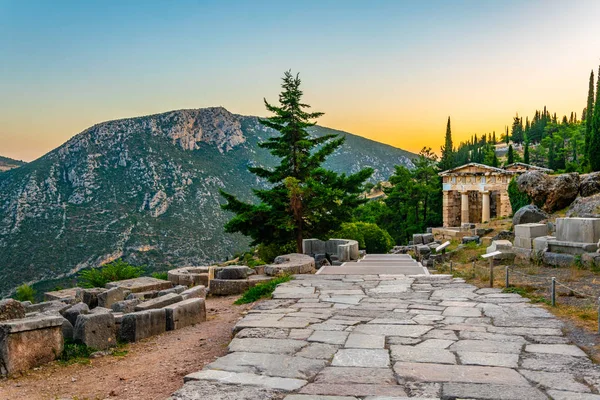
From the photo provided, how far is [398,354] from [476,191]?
40449 millimetres

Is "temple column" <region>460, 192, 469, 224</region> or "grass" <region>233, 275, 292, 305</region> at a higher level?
"temple column" <region>460, 192, 469, 224</region>

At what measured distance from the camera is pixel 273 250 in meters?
21.3

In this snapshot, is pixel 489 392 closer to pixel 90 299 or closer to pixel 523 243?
pixel 90 299

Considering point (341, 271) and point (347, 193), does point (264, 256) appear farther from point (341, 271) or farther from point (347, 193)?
point (341, 271)

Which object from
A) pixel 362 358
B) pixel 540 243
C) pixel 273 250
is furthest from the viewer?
pixel 273 250

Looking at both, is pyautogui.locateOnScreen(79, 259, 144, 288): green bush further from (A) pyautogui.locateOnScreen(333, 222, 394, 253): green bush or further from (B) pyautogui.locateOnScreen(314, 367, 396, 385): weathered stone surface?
(A) pyautogui.locateOnScreen(333, 222, 394, 253): green bush

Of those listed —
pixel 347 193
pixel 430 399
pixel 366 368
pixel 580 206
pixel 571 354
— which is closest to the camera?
pixel 430 399

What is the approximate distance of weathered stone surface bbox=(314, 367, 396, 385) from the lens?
13.2ft

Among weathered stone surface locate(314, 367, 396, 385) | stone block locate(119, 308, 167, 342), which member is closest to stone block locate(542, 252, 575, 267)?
weathered stone surface locate(314, 367, 396, 385)

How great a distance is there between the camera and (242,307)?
855cm

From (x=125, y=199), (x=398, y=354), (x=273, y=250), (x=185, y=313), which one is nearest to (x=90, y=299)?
(x=185, y=313)

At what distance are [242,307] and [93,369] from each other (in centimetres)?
350

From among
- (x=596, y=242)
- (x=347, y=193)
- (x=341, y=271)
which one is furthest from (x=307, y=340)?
(x=347, y=193)

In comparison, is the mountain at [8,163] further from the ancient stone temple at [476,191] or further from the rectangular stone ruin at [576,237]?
the rectangular stone ruin at [576,237]
